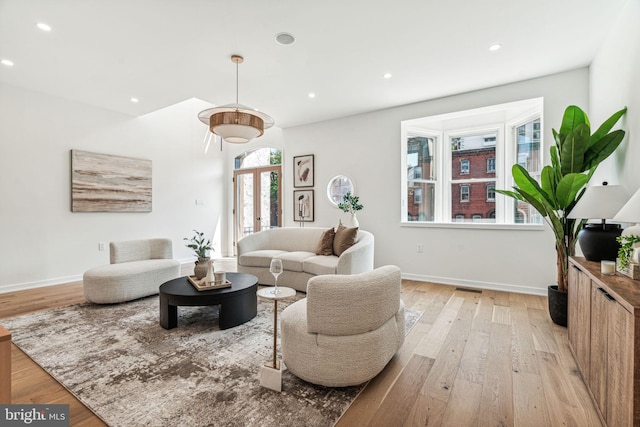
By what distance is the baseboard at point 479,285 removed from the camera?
3.96 metres

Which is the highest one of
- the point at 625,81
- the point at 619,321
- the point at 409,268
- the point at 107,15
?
the point at 107,15

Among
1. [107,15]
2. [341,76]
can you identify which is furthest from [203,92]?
[341,76]

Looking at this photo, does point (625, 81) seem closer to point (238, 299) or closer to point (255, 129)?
point (255, 129)

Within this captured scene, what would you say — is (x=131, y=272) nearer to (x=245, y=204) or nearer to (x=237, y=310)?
(x=237, y=310)

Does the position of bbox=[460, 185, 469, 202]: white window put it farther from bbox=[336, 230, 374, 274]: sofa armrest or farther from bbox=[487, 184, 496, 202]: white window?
bbox=[336, 230, 374, 274]: sofa armrest

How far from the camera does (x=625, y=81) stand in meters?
2.54

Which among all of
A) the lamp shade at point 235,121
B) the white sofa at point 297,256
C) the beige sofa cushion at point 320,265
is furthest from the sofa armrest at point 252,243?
the lamp shade at point 235,121

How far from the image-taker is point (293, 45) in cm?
308

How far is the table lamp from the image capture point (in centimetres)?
218

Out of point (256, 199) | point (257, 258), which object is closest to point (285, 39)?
point (257, 258)

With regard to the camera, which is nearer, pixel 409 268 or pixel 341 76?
pixel 341 76

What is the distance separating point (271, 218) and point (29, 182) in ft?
13.0

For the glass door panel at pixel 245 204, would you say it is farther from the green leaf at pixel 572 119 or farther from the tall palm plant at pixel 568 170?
the green leaf at pixel 572 119

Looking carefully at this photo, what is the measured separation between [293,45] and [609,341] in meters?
3.33
